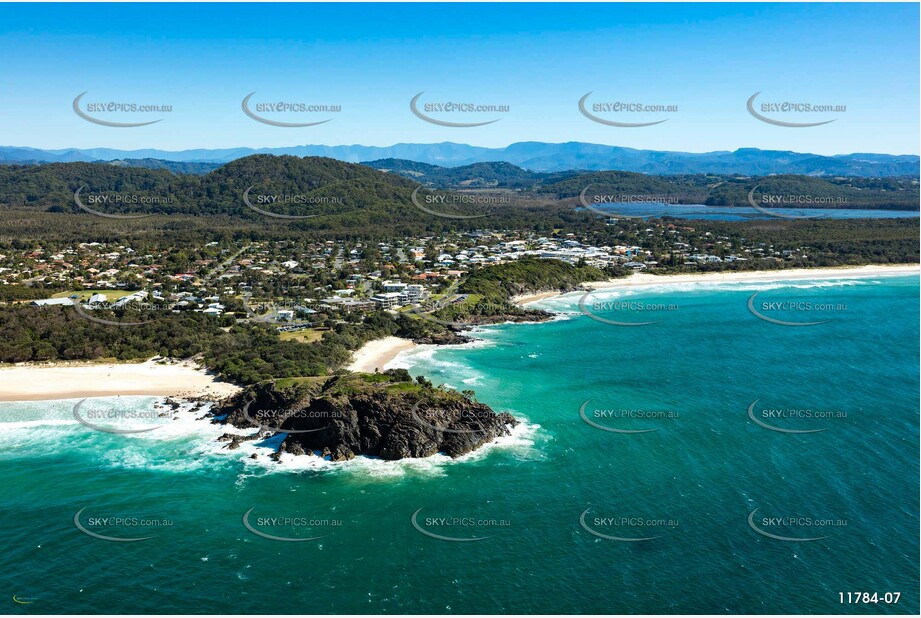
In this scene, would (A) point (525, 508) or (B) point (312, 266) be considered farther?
(B) point (312, 266)

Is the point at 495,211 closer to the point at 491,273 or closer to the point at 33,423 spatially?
the point at 491,273

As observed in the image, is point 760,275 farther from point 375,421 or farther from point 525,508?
point 525,508

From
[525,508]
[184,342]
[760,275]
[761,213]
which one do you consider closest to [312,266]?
[184,342]

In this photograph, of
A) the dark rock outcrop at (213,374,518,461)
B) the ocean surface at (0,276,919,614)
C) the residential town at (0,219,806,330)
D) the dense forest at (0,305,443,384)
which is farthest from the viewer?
the residential town at (0,219,806,330)

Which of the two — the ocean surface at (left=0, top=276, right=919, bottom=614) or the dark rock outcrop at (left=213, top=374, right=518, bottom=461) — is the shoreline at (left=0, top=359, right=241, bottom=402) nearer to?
the ocean surface at (left=0, top=276, right=919, bottom=614)

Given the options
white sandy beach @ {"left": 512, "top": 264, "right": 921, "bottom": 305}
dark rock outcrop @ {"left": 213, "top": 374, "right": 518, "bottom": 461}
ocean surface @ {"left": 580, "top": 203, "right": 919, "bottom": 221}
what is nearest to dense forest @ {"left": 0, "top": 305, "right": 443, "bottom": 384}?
dark rock outcrop @ {"left": 213, "top": 374, "right": 518, "bottom": 461}
